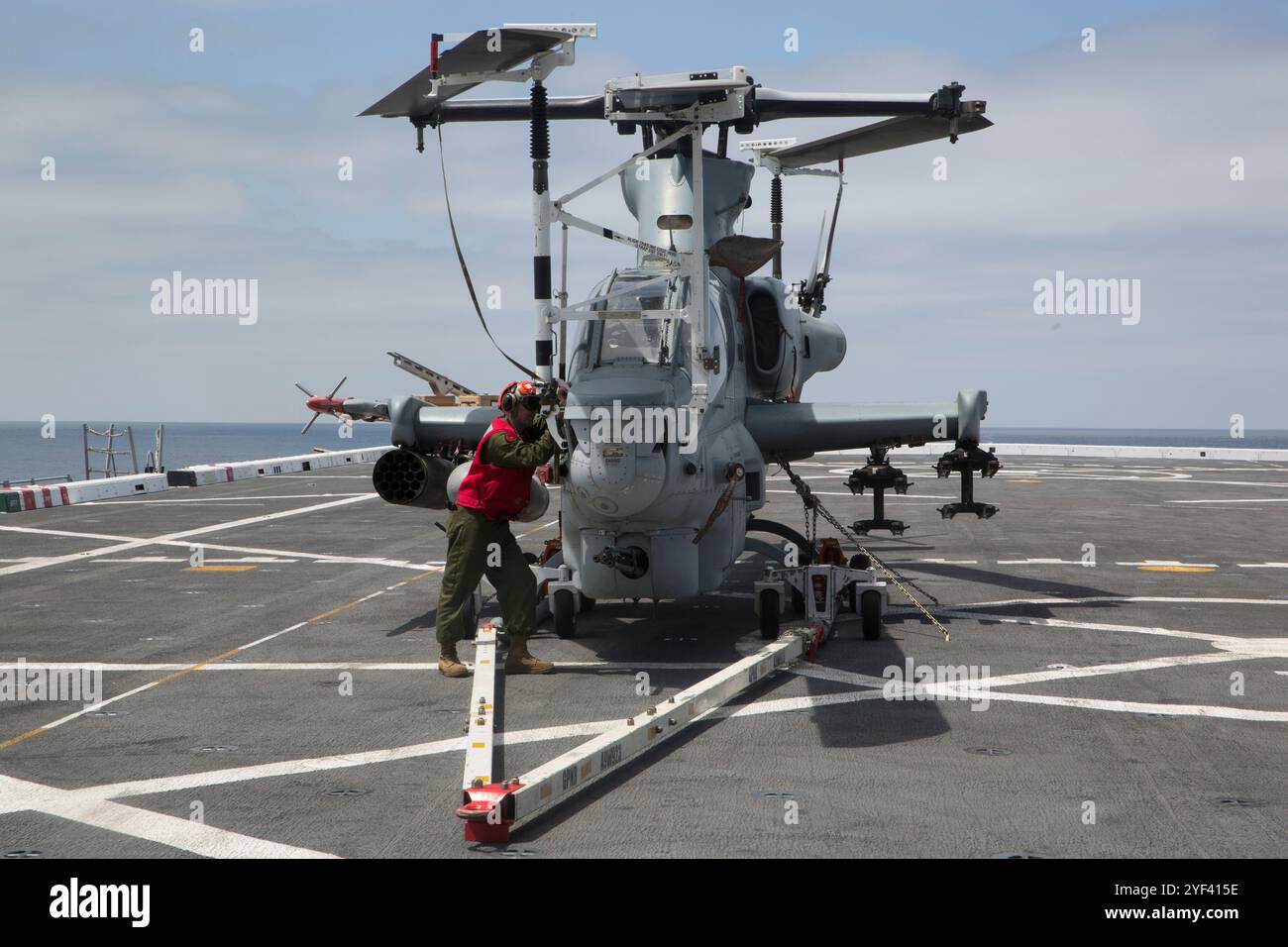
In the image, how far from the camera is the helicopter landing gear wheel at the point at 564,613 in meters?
13.7

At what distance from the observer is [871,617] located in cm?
1362

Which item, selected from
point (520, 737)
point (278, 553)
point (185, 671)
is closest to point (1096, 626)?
point (520, 737)

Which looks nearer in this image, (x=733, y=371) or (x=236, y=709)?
(x=236, y=709)

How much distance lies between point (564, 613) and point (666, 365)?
333 centimetres

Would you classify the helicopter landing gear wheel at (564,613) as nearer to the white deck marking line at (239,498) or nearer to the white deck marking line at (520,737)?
the white deck marking line at (520,737)

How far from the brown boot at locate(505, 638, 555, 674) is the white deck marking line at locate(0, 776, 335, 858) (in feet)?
14.8

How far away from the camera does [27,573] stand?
63.9 feet

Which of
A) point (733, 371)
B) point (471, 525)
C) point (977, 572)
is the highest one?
point (733, 371)

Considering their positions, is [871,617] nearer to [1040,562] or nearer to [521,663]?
[521,663]

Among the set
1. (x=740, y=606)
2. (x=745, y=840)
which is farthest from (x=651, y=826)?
(x=740, y=606)

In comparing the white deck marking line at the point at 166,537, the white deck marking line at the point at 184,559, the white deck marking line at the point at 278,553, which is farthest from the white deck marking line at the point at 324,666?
the white deck marking line at the point at 184,559

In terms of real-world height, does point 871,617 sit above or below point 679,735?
above
